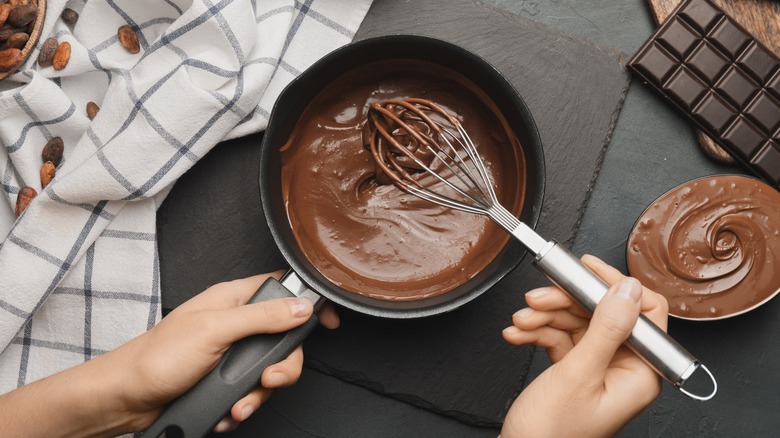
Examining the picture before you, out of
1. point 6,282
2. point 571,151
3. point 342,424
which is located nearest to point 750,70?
point 571,151

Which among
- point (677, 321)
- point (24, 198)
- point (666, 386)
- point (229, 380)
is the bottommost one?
point (24, 198)

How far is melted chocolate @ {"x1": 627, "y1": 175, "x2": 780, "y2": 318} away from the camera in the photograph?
1226mm

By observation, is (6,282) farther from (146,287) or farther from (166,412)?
(166,412)

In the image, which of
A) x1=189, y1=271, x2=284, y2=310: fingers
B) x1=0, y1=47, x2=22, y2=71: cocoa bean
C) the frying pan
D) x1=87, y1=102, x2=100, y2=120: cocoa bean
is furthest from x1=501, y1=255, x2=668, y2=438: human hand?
x1=0, y1=47, x2=22, y2=71: cocoa bean

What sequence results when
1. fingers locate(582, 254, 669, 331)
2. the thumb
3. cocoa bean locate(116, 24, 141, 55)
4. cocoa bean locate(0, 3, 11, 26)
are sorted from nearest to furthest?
the thumb, fingers locate(582, 254, 669, 331), cocoa bean locate(0, 3, 11, 26), cocoa bean locate(116, 24, 141, 55)

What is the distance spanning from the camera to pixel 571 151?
1303 millimetres

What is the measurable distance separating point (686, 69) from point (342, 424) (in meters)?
0.99

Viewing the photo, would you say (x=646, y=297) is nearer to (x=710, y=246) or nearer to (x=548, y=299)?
(x=548, y=299)

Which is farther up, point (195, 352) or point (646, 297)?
point (646, 297)

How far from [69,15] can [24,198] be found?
37cm

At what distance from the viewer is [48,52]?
4.08 ft

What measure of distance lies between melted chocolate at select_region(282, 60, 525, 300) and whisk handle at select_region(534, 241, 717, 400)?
213 millimetres

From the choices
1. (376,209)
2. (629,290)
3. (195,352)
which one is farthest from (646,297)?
(195,352)

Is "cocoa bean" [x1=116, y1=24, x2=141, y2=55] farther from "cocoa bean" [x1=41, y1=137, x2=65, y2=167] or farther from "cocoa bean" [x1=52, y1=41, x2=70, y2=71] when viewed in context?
"cocoa bean" [x1=41, y1=137, x2=65, y2=167]
